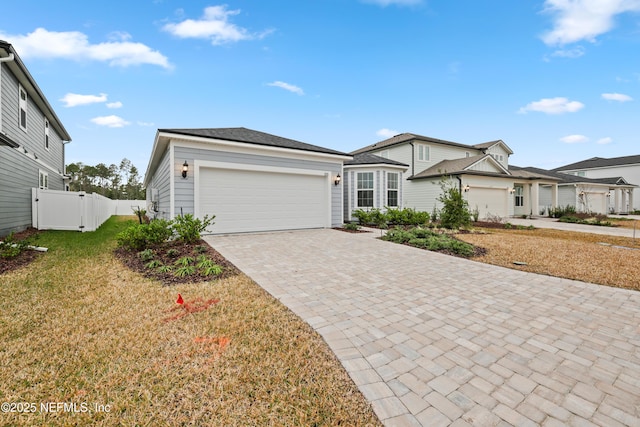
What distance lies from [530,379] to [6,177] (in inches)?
494

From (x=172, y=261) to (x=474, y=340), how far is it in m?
5.35

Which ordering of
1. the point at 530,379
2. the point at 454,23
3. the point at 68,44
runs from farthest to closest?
the point at 454,23
the point at 68,44
the point at 530,379

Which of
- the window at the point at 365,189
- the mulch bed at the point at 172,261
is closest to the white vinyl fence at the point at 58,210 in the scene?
the mulch bed at the point at 172,261

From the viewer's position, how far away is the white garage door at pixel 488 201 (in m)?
16.6

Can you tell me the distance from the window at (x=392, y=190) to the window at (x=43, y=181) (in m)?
15.5

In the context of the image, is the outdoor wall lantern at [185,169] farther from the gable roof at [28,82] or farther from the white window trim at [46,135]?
the white window trim at [46,135]

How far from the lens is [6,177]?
26.3 ft

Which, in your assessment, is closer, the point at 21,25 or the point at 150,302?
the point at 150,302

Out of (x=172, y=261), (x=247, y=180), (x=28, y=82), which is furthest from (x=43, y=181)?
(x=172, y=261)

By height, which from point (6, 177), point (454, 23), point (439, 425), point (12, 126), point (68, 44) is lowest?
point (439, 425)

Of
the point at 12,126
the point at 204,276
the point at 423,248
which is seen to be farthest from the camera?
the point at 12,126

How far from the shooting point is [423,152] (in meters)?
19.0

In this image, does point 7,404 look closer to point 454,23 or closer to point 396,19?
point 396,19

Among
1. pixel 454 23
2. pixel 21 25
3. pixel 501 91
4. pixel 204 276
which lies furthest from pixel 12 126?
pixel 501 91
